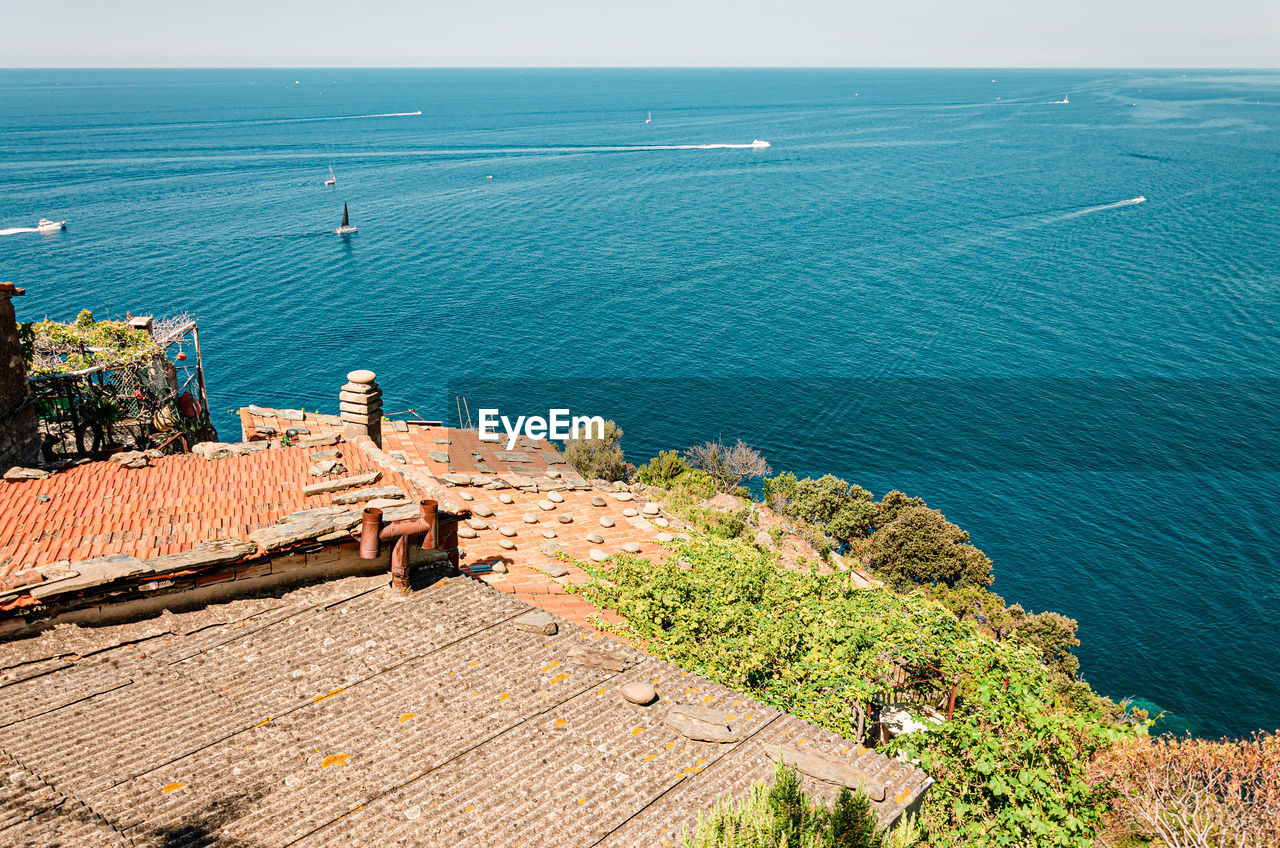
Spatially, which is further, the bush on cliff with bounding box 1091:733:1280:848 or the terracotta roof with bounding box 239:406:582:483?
the terracotta roof with bounding box 239:406:582:483

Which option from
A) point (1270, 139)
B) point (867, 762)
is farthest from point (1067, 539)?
point (1270, 139)

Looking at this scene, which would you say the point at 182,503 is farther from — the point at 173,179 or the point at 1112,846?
the point at 173,179

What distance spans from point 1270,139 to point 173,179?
208m

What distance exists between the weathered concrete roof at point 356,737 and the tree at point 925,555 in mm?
Answer: 26932

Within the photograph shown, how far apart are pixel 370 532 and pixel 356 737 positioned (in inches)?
133

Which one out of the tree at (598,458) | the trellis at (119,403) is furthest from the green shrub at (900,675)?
the tree at (598,458)

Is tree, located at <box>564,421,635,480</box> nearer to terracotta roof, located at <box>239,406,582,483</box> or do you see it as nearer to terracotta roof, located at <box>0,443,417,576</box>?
terracotta roof, located at <box>239,406,582,483</box>

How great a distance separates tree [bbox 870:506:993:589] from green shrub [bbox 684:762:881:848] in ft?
90.7

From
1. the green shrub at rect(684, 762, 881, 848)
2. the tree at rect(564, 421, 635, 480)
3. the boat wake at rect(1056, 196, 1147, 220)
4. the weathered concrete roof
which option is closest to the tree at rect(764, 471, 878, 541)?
the tree at rect(564, 421, 635, 480)

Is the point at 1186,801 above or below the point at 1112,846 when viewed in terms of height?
A: above

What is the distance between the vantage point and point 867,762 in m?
9.05

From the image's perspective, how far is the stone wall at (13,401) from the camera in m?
15.4

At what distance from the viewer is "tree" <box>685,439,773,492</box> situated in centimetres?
4361

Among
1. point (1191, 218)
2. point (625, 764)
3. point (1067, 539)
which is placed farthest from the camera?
point (1191, 218)
